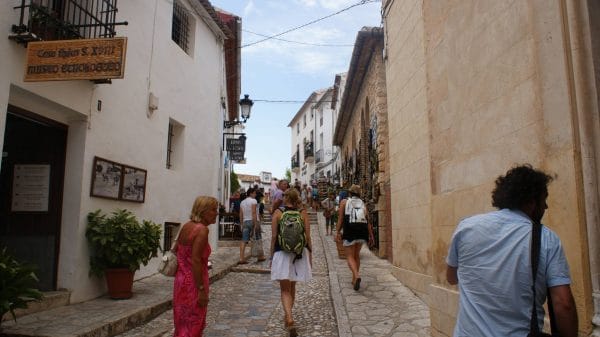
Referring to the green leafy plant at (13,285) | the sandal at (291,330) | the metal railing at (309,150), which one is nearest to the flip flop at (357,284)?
the sandal at (291,330)

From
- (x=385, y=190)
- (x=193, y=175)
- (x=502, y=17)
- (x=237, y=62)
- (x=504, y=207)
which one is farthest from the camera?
(x=237, y=62)

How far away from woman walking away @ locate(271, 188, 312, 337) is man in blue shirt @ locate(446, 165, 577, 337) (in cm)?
313

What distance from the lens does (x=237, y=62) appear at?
55.7ft

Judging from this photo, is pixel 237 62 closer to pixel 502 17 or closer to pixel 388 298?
pixel 388 298

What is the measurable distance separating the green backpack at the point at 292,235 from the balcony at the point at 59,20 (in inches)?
131

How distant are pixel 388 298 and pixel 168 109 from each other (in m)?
5.63

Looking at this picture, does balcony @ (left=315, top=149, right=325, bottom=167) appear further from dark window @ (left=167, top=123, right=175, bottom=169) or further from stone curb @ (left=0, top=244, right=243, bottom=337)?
stone curb @ (left=0, top=244, right=243, bottom=337)

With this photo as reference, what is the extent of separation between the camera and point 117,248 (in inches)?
251

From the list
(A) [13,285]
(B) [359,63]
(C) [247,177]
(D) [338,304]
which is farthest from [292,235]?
(C) [247,177]

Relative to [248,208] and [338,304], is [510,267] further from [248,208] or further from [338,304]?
[248,208]

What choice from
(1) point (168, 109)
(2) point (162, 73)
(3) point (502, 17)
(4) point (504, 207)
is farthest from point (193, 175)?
(4) point (504, 207)

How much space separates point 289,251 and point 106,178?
3296 mm

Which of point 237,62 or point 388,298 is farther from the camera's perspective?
point 237,62

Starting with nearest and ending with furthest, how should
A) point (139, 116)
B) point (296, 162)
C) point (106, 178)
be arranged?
point (106, 178), point (139, 116), point (296, 162)
